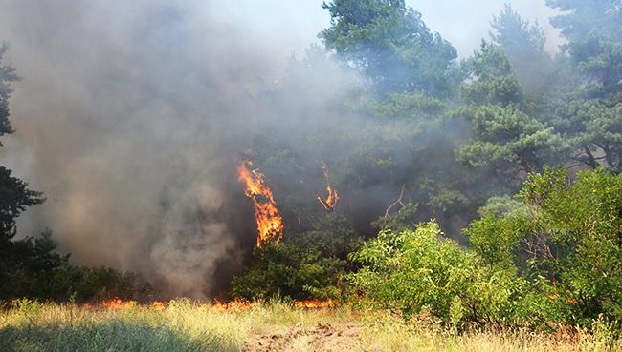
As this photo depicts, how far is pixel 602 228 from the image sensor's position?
7.21 metres

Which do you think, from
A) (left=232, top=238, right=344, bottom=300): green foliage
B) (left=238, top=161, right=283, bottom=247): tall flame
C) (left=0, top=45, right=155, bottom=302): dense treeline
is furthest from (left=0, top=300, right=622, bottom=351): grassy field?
(left=238, top=161, right=283, bottom=247): tall flame

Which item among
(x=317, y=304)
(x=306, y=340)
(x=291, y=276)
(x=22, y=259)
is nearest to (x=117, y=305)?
(x=22, y=259)

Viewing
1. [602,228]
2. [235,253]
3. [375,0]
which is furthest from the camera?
[235,253]

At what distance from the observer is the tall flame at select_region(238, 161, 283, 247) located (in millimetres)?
19558

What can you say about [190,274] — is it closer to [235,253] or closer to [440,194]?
[235,253]

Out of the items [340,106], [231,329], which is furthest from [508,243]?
[340,106]

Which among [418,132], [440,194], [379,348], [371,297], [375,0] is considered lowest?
[379,348]

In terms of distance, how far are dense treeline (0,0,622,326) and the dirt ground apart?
1171 mm

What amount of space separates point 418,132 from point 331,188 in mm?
4969

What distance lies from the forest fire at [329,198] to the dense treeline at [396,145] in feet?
0.99

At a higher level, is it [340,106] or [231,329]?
[340,106]

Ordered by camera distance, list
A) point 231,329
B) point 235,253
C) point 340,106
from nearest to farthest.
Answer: point 231,329 < point 340,106 < point 235,253

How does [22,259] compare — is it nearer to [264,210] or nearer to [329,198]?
[264,210]

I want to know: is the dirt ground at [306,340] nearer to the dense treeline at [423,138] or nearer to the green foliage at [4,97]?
the dense treeline at [423,138]
